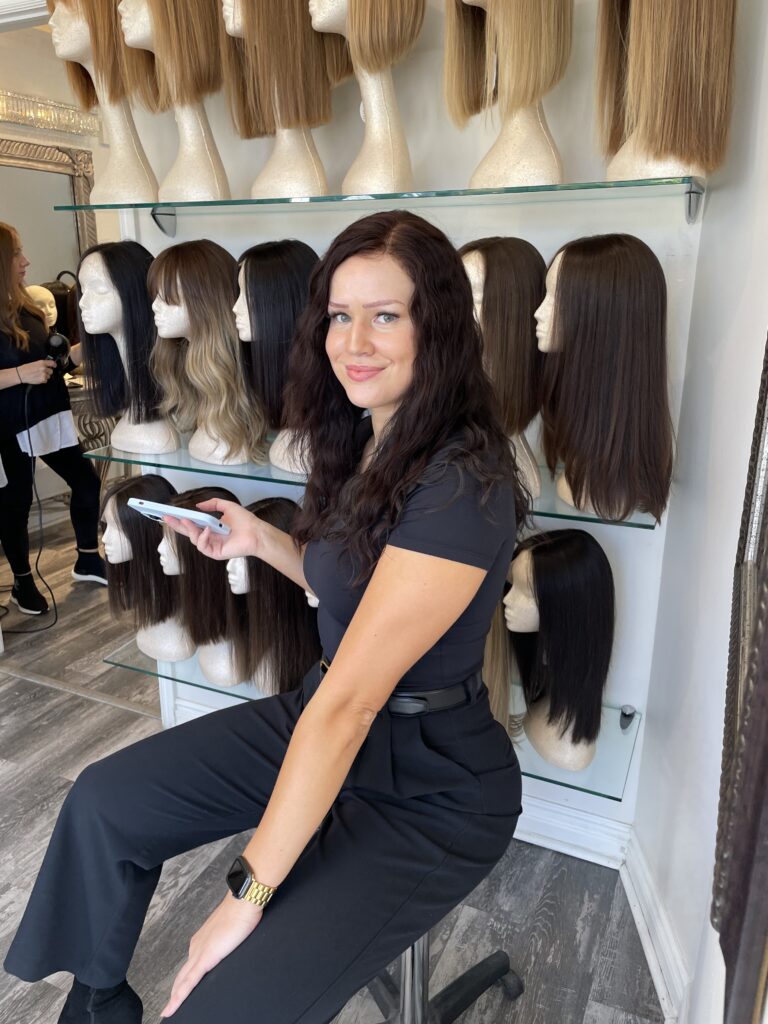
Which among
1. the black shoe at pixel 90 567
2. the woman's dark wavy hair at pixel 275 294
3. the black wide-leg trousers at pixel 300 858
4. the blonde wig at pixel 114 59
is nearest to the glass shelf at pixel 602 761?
the black wide-leg trousers at pixel 300 858

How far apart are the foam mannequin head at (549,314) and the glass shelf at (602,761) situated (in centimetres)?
80

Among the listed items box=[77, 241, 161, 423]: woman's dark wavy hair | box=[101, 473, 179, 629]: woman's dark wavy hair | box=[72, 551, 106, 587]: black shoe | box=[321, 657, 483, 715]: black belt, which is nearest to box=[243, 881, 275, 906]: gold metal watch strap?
box=[321, 657, 483, 715]: black belt

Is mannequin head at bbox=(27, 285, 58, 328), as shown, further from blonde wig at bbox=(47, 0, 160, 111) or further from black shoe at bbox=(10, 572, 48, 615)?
blonde wig at bbox=(47, 0, 160, 111)

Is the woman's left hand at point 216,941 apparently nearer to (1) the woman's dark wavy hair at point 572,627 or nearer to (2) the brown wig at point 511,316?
(1) the woman's dark wavy hair at point 572,627

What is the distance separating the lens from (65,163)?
3.77 meters

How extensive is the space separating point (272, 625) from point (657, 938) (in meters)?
1.07

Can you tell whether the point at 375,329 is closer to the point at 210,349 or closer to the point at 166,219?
the point at 210,349

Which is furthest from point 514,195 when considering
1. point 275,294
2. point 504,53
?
point 275,294

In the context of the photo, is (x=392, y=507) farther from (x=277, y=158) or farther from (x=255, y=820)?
(x=277, y=158)

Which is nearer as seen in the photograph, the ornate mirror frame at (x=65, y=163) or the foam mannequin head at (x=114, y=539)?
the foam mannequin head at (x=114, y=539)

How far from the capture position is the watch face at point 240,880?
0.93m

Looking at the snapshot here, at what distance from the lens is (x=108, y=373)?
1817 mm

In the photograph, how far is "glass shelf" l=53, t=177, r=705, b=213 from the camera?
4.02 ft

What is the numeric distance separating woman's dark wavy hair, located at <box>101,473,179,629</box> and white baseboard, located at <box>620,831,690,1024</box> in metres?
1.31
